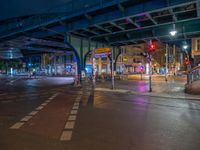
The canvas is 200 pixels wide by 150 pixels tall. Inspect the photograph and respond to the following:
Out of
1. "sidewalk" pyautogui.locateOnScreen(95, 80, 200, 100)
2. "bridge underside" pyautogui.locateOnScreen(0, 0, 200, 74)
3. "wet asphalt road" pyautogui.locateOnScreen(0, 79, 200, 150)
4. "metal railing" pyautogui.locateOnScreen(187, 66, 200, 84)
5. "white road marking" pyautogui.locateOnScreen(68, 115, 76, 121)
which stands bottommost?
"wet asphalt road" pyautogui.locateOnScreen(0, 79, 200, 150)

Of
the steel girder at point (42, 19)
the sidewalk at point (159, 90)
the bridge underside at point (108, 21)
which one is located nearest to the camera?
the sidewalk at point (159, 90)

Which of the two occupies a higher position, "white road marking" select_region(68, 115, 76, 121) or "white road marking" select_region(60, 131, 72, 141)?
"white road marking" select_region(68, 115, 76, 121)

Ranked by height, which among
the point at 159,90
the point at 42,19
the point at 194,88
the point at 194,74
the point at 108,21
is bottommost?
the point at 159,90

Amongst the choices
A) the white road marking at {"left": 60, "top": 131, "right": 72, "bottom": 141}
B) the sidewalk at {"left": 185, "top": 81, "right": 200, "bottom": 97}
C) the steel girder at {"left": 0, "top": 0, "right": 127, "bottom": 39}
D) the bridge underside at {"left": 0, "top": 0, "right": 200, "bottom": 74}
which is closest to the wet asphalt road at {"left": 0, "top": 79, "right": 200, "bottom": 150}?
the white road marking at {"left": 60, "top": 131, "right": 72, "bottom": 141}

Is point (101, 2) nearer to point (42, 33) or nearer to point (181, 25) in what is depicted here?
point (181, 25)

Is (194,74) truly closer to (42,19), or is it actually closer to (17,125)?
(17,125)

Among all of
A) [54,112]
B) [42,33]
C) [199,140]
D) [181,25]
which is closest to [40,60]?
[42,33]

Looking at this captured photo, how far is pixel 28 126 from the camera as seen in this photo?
6.85 metres

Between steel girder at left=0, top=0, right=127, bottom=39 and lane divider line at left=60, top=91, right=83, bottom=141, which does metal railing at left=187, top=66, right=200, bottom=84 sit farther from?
lane divider line at left=60, top=91, right=83, bottom=141

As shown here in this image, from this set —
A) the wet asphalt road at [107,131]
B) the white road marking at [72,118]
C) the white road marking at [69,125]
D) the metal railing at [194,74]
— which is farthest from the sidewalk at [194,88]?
the white road marking at [69,125]

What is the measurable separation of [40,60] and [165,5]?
70333 millimetres

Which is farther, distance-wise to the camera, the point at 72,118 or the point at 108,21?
the point at 108,21

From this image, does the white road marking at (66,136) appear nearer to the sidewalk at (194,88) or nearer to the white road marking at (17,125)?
the white road marking at (17,125)

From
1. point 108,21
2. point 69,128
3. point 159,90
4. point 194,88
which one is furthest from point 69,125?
point 108,21
